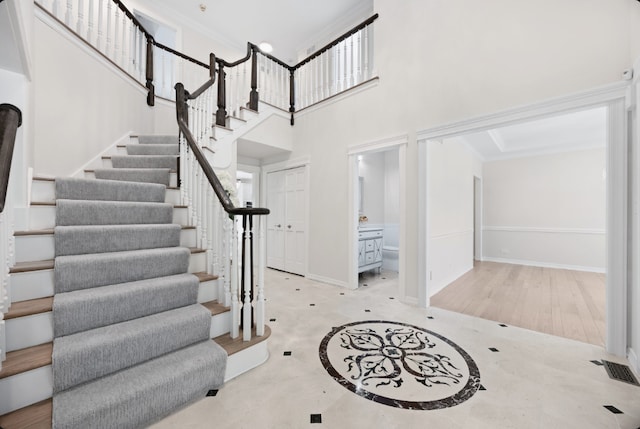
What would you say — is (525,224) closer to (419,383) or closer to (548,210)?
(548,210)

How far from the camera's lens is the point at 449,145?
4355 mm

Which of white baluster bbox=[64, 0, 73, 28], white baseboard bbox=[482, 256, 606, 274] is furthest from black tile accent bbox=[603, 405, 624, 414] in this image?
white baluster bbox=[64, 0, 73, 28]

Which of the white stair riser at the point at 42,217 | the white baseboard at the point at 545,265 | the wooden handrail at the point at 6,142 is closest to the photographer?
the wooden handrail at the point at 6,142

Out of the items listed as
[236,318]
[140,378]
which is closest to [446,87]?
[236,318]

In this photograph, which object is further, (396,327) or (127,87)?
(127,87)

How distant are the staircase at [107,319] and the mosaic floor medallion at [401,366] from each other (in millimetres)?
662

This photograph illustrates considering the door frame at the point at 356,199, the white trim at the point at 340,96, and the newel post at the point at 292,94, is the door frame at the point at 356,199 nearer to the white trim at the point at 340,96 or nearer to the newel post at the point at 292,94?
the white trim at the point at 340,96

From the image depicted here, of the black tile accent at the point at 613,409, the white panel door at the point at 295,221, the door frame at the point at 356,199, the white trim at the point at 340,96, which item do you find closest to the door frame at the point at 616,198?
the black tile accent at the point at 613,409

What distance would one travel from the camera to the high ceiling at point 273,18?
4.75 meters

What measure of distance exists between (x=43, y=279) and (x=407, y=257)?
337 cm

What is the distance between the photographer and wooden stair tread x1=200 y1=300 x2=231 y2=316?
191 centimetres

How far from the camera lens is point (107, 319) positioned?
160cm

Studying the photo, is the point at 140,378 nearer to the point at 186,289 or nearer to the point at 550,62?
the point at 186,289

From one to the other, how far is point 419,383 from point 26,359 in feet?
7.42
